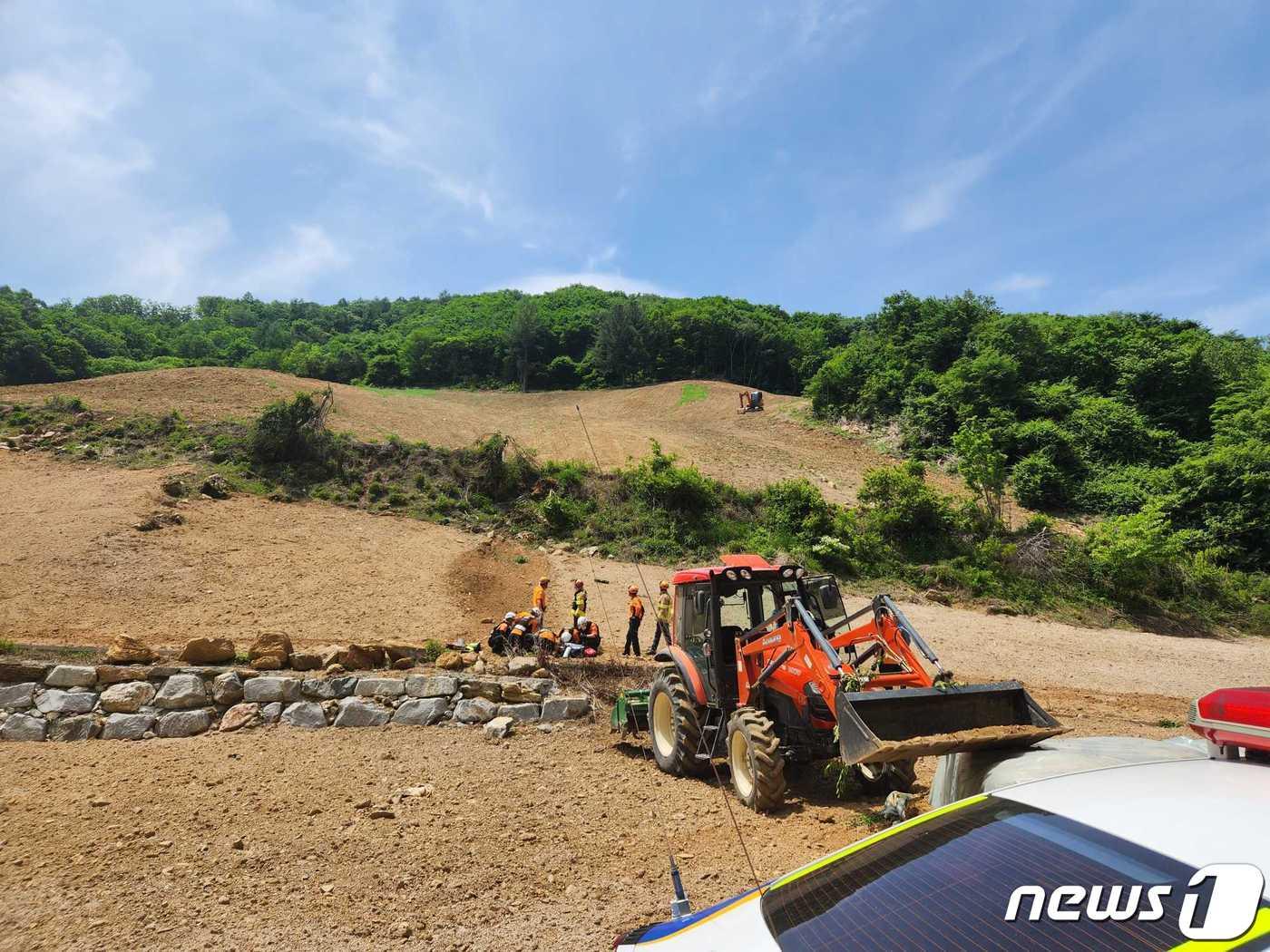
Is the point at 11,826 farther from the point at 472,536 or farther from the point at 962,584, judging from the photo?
the point at 962,584

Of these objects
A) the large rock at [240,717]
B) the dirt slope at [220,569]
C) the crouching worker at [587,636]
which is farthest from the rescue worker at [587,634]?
the large rock at [240,717]

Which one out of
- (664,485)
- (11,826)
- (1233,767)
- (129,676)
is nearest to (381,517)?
(664,485)

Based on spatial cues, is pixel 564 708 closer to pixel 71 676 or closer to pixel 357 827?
pixel 357 827

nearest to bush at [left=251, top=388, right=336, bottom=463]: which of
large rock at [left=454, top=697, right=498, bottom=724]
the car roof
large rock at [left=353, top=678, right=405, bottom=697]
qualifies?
large rock at [left=353, top=678, right=405, bottom=697]

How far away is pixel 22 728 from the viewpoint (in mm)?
7598

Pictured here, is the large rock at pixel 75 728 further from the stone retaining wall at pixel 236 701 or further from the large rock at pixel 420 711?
the large rock at pixel 420 711

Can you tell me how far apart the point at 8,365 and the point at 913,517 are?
166ft

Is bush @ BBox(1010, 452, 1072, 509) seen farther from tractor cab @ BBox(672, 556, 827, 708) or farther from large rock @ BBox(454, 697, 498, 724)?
large rock @ BBox(454, 697, 498, 724)

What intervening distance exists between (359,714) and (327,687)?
1.89 ft

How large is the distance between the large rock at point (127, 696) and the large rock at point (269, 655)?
117 centimetres

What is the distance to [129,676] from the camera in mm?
8102

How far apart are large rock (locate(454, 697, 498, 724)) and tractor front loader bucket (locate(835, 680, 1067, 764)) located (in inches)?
Result: 212

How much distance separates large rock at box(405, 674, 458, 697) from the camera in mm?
8773

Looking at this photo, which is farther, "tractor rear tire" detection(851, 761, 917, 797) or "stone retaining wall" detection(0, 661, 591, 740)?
"stone retaining wall" detection(0, 661, 591, 740)
